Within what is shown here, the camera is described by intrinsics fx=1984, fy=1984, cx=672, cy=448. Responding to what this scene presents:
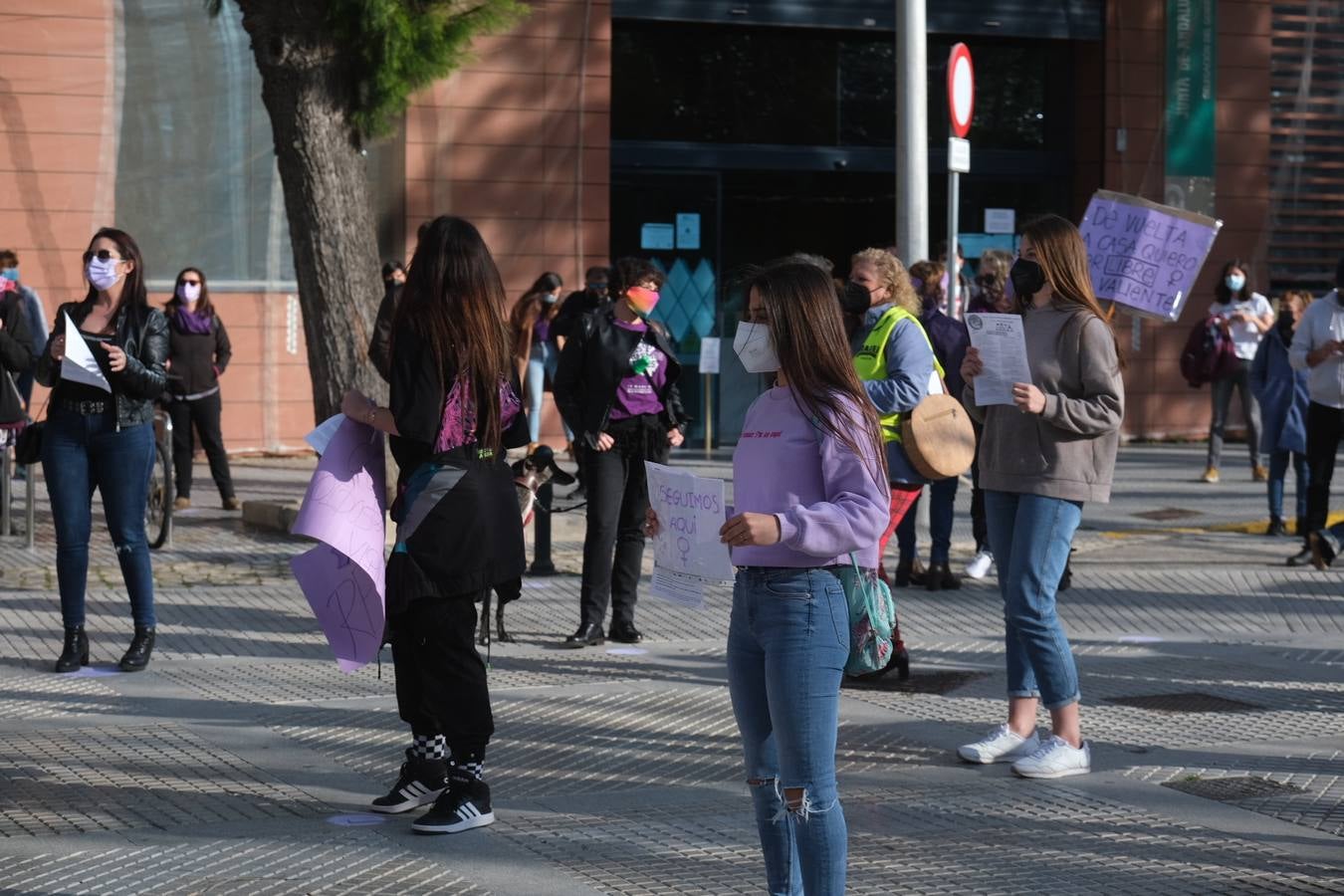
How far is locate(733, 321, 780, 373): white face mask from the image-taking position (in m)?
4.77

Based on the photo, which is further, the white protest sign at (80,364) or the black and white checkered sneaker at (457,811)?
the white protest sign at (80,364)

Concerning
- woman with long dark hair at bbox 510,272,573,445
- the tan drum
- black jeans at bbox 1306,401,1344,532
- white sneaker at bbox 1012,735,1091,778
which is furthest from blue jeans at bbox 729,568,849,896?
woman with long dark hair at bbox 510,272,573,445

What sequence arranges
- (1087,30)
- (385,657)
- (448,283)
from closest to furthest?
(448,283), (385,657), (1087,30)

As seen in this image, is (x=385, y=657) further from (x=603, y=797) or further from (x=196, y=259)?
(x=196, y=259)

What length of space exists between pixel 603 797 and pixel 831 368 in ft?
7.74

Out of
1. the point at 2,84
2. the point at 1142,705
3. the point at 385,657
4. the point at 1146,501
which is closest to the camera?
the point at 1142,705

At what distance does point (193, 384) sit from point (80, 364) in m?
6.53

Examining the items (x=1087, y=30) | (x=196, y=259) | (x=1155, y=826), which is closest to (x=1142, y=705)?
(x=1155, y=826)

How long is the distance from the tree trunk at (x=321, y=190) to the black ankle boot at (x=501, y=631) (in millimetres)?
3772

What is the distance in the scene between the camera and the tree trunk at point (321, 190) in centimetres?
1293

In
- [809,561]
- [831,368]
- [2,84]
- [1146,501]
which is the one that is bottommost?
[1146,501]

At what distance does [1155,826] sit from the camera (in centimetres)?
621

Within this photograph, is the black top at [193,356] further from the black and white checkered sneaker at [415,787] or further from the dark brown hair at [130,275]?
the black and white checkered sneaker at [415,787]

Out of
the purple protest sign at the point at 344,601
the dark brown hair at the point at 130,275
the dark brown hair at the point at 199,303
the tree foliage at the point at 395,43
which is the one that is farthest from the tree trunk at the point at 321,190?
the purple protest sign at the point at 344,601
